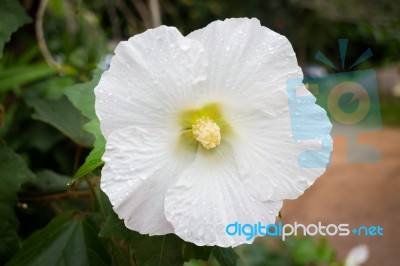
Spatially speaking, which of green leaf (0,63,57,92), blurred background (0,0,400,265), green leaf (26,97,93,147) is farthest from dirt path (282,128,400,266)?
green leaf (26,97,93,147)

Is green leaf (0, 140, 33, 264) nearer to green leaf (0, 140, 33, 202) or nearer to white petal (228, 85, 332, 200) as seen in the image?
green leaf (0, 140, 33, 202)

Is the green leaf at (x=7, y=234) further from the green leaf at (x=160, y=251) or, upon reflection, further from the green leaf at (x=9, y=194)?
the green leaf at (x=160, y=251)

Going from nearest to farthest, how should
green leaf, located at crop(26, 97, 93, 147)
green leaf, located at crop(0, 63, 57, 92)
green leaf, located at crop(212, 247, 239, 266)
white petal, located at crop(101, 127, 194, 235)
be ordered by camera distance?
white petal, located at crop(101, 127, 194, 235) < green leaf, located at crop(212, 247, 239, 266) < green leaf, located at crop(26, 97, 93, 147) < green leaf, located at crop(0, 63, 57, 92)

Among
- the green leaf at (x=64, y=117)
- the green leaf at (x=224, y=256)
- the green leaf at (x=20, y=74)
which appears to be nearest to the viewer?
the green leaf at (x=224, y=256)

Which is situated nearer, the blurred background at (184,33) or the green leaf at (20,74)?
the blurred background at (184,33)

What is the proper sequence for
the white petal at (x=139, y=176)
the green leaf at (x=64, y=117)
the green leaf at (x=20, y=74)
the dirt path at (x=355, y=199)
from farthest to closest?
the dirt path at (x=355, y=199) < the green leaf at (x=20, y=74) < the green leaf at (x=64, y=117) < the white petal at (x=139, y=176)

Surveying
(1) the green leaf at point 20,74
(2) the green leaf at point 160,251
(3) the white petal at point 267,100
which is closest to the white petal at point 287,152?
(3) the white petal at point 267,100


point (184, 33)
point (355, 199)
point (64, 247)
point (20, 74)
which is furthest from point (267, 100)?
point (355, 199)

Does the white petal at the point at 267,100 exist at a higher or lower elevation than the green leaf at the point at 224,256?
higher

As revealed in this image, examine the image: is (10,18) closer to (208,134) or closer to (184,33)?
(208,134)
